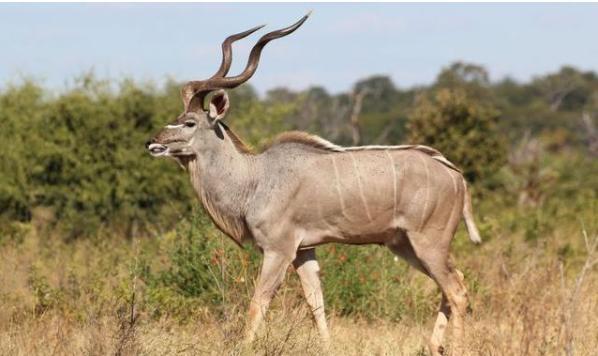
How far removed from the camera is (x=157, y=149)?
6809 millimetres

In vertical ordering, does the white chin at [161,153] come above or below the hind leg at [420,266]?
above

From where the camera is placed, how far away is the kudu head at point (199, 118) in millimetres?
6770

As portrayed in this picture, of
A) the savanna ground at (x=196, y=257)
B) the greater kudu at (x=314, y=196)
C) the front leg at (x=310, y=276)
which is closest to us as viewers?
the savanna ground at (x=196, y=257)

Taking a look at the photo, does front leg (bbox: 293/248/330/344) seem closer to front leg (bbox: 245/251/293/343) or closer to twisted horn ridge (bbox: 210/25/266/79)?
front leg (bbox: 245/251/293/343)

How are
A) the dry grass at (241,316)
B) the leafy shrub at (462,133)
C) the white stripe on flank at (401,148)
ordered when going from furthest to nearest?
the leafy shrub at (462,133), the white stripe on flank at (401,148), the dry grass at (241,316)

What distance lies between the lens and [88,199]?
→ 1205 centimetres

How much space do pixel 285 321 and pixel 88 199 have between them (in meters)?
6.54

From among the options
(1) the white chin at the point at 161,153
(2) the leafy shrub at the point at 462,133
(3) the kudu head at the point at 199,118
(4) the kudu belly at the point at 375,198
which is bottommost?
(2) the leafy shrub at the point at 462,133

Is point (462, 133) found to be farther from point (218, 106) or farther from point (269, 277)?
point (269, 277)

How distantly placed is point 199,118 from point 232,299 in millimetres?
1168

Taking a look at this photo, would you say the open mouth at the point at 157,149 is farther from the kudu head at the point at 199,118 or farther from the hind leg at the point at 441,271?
the hind leg at the point at 441,271

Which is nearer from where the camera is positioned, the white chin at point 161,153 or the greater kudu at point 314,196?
the greater kudu at point 314,196

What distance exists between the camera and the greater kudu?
641cm

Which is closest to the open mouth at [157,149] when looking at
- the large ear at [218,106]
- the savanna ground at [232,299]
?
the large ear at [218,106]
